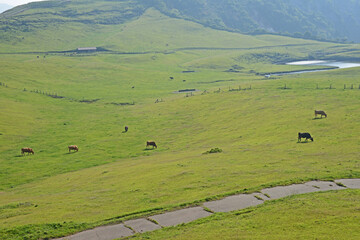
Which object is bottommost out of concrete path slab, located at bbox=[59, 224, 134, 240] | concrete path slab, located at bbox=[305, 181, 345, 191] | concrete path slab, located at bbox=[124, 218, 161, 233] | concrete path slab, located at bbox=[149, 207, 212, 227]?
concrete path slab, located at bbox=[59, 224, 134, 240]

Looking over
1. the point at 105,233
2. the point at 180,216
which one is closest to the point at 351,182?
the point at 180,216

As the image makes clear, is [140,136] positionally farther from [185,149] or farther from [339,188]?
[339,188]

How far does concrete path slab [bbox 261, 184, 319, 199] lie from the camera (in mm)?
30047

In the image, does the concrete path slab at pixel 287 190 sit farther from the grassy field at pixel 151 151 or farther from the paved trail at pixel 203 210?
the grassy field at pixel 151 151

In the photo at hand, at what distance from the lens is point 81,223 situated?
27594 mm

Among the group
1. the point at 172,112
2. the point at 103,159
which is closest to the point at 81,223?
the point at 103,159

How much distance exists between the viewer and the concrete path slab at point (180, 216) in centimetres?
2686

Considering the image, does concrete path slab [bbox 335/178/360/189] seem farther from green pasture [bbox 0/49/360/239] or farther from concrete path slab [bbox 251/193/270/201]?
concrete path slab [bbox 251/193/270/201]

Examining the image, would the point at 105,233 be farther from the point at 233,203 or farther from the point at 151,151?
the point at 151,151

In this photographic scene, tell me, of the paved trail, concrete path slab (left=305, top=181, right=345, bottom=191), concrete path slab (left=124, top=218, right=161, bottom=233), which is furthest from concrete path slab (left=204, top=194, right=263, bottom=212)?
concrete path slab (left=305, top=181, right=345, bottom=191)

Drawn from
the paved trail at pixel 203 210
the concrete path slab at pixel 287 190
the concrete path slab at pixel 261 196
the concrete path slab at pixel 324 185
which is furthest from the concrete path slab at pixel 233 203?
the concrete path slab at pixel 324 185

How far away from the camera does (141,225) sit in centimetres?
2694

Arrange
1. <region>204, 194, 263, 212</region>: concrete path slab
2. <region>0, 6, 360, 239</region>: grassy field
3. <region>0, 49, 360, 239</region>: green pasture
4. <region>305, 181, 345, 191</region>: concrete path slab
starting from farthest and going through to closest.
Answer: <region>0, 49, 360, 239</region>: green pasture, <region>0, 6, 360, 239</region>: grassy field, <region>305, 181, 345, 191</region>: concrete path slab, <region>204, 194, 263, 212</region>: concrete path slab

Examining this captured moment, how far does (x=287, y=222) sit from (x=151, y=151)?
37.0 meters
